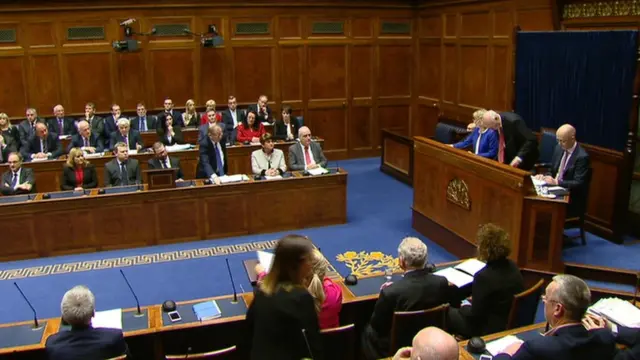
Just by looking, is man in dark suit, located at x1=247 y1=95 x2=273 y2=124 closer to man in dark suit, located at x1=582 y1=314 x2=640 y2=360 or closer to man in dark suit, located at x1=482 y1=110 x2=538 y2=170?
man in dark suit, located at x1=482 y1=110 x2=538 y2=170

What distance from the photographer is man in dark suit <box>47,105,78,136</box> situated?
980 centimetres

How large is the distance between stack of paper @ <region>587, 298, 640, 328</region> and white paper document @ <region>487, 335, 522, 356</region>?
54 centimetres

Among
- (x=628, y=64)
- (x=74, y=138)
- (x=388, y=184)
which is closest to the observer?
(x=628, y=64)

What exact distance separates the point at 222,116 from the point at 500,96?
4.73 metres

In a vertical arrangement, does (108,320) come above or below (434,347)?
below

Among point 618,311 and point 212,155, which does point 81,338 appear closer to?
point 618,311

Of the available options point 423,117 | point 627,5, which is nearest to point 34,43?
point 423,117

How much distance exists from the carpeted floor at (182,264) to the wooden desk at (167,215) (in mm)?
136

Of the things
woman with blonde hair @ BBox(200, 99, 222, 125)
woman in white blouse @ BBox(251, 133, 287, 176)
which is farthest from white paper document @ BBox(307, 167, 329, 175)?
woman with blonde hair @ BBox(200, 99, 222, 125)

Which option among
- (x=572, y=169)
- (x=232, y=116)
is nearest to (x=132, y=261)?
(x=232, y=116)

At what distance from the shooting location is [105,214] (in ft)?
22.1

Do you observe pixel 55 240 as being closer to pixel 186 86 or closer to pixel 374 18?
pixel 186 86

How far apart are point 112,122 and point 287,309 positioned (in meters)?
8.20

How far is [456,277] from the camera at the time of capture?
415 centimetres
